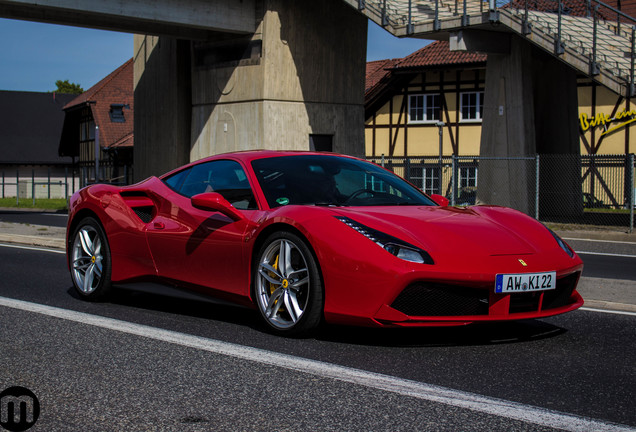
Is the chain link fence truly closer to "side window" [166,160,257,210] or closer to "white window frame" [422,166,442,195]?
"white window frame" [422,166,442,195]

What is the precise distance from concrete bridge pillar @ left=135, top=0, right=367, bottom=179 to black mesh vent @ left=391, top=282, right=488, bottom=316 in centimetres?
2218

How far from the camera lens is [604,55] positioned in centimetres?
2162

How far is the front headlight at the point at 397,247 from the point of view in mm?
5059

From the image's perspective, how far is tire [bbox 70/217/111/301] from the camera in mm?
7145

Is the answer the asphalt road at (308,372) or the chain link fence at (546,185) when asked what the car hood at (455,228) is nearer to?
the asphalt road at (308,372)

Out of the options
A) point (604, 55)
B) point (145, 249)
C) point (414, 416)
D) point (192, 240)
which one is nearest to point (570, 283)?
point (414, 416)

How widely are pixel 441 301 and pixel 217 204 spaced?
68.6 inches

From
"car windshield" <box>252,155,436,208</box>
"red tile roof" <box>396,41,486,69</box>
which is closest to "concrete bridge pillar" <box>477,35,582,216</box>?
"red tile roof" <box>396,41,486,69</box>

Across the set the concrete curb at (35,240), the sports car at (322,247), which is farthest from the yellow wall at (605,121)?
the sports car at (322,247)

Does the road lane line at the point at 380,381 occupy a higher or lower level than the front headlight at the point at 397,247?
lower

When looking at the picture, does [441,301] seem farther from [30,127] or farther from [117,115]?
[30,127]

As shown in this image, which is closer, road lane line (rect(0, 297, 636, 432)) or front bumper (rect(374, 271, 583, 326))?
road lane line (rect(0, 297, 636, 432))

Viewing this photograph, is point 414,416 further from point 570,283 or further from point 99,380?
point 570,283

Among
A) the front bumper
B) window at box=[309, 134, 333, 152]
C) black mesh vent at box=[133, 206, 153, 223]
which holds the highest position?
window at box=[309, 134, 333, 152]
